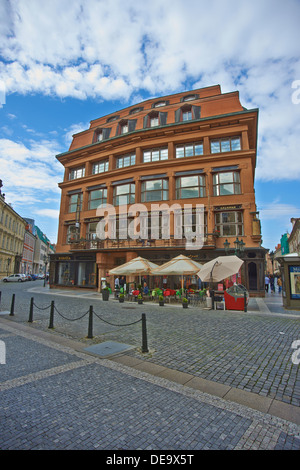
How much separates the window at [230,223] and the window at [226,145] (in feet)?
21.7

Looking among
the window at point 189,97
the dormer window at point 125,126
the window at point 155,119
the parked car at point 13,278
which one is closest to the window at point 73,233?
the dormer window at point 125,126

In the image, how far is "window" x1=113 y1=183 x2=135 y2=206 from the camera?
28.1 meters

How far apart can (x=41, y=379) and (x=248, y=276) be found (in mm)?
20460

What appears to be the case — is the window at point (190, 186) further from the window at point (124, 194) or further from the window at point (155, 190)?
the window at point (124, 194)

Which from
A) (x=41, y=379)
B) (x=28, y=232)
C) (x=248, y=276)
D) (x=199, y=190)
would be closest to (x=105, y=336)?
(x=41, y=379)

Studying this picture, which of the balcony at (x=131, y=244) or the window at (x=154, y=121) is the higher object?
the window at (x=154, y=121)

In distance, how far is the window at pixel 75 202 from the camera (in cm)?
3136

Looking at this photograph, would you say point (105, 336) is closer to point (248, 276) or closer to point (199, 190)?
point (248, 276)

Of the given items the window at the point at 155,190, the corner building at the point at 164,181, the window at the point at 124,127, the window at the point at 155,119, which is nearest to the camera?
the corner building at the point at 164,181

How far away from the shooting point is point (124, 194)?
93.7 ft

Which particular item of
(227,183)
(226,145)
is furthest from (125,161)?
(227,183)

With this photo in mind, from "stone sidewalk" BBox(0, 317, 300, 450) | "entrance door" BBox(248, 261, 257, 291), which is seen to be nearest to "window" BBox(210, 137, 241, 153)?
"entrance door" BBox(248, 261, 257, 291)

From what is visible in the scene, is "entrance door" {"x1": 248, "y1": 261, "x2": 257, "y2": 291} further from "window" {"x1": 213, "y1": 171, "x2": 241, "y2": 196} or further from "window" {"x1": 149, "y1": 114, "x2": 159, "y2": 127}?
"window" {"x1": 149, "y1": 114, "x2": 159, "y2": 127}
